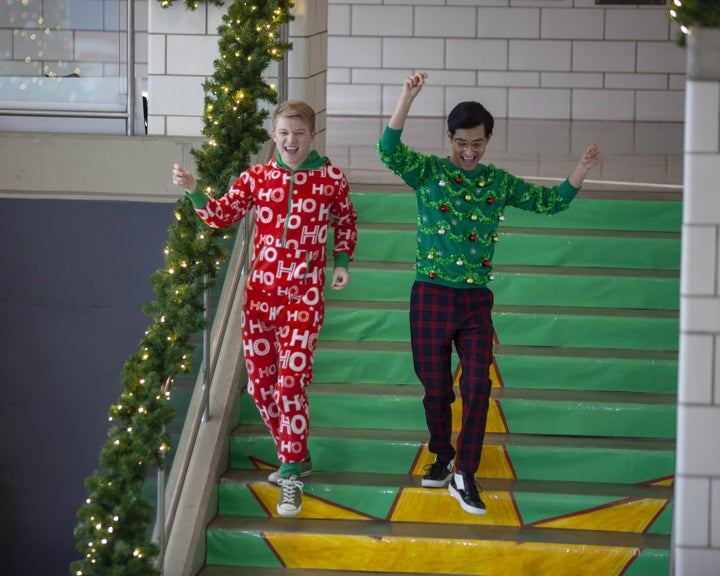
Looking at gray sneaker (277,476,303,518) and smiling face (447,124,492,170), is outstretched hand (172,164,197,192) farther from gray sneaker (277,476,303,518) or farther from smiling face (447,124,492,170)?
gray sneaker (277,476,303,518)

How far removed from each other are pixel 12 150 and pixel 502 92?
17.1 ft

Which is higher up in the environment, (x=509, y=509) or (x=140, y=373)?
(x=140, y=373)

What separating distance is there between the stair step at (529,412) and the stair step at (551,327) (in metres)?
0.31

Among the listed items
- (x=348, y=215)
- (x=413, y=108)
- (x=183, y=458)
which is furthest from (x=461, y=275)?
(x=413, y=108)

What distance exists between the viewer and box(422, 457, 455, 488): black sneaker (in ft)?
15.2

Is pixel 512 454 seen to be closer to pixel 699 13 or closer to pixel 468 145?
pixel 468 145

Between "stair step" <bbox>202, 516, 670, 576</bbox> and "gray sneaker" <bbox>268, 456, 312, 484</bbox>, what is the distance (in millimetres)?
171

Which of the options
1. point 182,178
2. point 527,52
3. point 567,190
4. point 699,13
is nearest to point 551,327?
point 567,190

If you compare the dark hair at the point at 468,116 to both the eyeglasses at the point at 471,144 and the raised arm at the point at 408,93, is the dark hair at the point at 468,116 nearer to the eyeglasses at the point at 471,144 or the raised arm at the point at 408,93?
the eyeglasses at the point at 471,144

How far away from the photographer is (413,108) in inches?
412

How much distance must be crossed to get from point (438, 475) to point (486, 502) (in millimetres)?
200

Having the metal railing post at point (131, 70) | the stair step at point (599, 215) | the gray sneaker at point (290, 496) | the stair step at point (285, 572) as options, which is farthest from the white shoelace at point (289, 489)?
the metal railing post at point (131, 70)

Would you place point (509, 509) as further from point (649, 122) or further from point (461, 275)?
point (649, 122)

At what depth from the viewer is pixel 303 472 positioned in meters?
4.73
